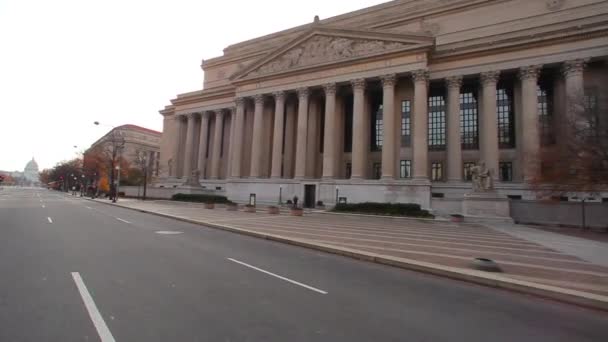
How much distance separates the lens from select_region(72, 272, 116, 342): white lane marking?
12.9 feet

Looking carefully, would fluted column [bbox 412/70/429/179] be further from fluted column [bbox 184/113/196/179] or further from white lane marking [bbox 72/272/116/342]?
fluted column [bbox 184/113/196/179]

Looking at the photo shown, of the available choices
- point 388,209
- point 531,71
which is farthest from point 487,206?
point 531,71

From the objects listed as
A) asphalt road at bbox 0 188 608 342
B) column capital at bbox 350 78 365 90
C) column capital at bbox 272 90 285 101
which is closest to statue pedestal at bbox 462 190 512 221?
column capital at bbox 350 78 365 90

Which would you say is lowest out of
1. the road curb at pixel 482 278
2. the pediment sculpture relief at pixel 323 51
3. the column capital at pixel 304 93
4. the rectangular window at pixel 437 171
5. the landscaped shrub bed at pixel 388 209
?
the road curb at pixel 482 278

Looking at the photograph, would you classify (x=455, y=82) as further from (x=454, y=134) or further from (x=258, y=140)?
(x=258, y=140)

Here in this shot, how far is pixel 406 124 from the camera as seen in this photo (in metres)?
41.3

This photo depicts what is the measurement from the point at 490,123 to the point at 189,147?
4639 centimetres

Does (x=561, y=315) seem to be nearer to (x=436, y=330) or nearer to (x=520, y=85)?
(x=436, y=330)

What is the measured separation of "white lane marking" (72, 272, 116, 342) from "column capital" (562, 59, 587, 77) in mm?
41445

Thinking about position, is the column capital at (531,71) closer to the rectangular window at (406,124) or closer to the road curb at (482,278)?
the rectangular window at (406,124)

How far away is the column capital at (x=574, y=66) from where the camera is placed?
31.1 metres

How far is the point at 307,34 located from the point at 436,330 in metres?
Result: 42.6

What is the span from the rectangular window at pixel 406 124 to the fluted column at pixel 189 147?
117 feet

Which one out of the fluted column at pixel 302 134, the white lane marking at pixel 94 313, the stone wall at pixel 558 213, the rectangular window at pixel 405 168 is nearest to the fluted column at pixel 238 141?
the fluted column at pixel 302 134
